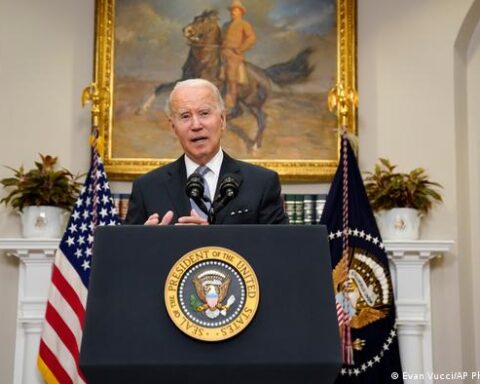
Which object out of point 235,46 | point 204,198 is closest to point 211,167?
point 204,198

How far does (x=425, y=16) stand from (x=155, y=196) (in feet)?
14.1

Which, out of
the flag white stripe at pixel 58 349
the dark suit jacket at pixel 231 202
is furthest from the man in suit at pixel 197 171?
the flag white stripe at pixel 58 349

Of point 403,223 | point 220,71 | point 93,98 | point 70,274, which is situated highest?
point 220,71

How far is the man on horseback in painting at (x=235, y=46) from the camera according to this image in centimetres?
651

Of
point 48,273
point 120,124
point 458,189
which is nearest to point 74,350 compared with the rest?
point 48,273

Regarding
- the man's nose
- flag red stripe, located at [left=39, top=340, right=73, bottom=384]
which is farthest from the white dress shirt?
flag red stripe, located at [left=39, top=340, right=73, bottom=384]

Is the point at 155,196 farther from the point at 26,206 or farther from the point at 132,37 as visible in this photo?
the point at 132,37

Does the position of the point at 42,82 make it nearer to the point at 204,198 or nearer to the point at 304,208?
the point at 304,208

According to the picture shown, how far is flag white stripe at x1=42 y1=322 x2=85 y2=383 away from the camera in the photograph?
18.3 feet

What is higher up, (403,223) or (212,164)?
(212,164)

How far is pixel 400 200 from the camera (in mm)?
5941

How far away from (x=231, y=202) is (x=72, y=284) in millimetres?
3166

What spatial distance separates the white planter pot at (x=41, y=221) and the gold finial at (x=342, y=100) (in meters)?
2.40

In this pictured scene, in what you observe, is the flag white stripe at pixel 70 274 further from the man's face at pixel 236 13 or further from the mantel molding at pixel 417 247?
the man's face at pixel 236 13
